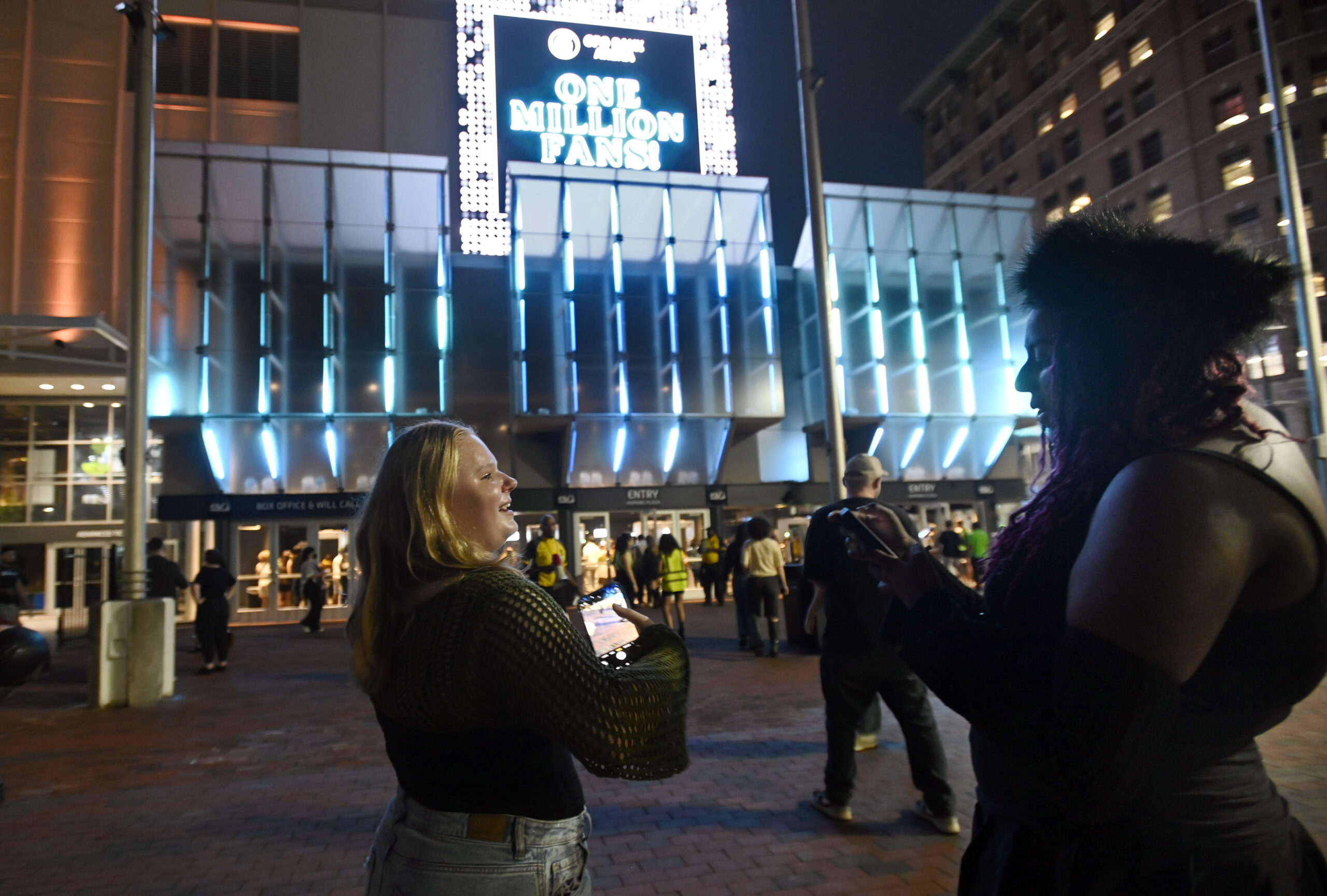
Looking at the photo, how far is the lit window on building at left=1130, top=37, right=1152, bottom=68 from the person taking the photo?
141 feet

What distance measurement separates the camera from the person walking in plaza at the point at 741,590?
12.0 m

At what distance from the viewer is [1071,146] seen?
48.8 metres

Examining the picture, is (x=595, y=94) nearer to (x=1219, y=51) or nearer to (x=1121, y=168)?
(x=1219, y=51)

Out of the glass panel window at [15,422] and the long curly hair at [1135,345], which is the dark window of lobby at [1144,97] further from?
the long curly hair at [1135,345]

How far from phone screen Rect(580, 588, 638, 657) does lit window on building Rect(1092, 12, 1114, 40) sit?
54.9 metres

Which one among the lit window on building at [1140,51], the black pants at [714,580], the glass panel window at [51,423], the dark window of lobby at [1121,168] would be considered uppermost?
the lit window on building at [1140,51]

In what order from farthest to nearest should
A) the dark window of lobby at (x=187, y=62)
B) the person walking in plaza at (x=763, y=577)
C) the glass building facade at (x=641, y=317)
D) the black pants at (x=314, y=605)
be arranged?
the dark window of lobby at (x=187, y=62) < the glass building facade at (x=641, y=317) < the black pants at (x=314, y=605) < the person walking in plaza at (x=763, y=577)

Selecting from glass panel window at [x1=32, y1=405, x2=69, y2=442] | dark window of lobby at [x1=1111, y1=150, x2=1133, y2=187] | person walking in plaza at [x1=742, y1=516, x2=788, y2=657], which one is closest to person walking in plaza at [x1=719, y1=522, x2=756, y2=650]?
person walking in plaza at [x1=742, y1=516, x2=788, y2=657]

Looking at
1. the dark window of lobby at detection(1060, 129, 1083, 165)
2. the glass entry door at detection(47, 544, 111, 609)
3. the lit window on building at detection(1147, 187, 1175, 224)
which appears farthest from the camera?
the dark window of lobby at detection(1060, 129, 1083, 165)

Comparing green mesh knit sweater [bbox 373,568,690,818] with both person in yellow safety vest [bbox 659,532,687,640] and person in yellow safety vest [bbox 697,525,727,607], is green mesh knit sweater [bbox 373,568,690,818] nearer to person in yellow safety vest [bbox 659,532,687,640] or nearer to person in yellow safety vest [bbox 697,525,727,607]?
person in yellow safety vest [bbox 659,532,687,640]

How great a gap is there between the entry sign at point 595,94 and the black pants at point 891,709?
2826 centimetres

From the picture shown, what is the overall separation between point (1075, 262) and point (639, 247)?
23.2 metres

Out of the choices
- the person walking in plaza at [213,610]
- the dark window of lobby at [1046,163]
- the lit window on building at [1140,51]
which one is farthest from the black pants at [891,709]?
the dark window of lobby at [1046,163]

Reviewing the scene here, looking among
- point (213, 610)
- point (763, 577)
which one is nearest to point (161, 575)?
point (213, 610)
